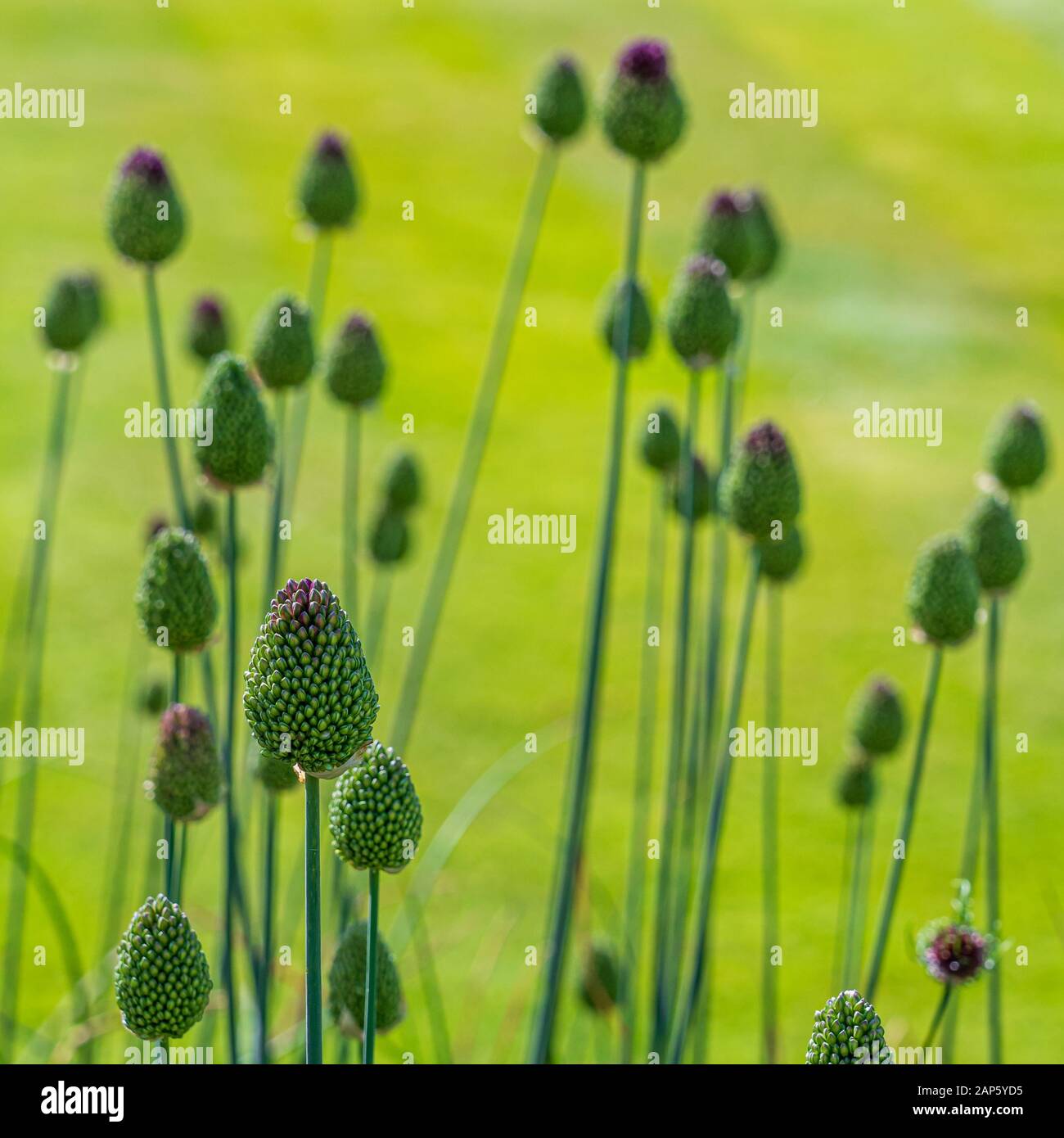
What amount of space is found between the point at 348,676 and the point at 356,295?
542 cm

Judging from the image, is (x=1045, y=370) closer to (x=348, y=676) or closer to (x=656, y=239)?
(x=656, y=239)

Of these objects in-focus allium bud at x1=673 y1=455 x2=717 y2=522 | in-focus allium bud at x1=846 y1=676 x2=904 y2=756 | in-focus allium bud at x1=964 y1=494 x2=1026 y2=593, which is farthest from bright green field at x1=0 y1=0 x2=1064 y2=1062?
in-focus allium bud at x1=673 y1=455 x2=717 y2=522

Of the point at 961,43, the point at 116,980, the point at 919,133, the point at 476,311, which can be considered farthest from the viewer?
the point at 961,43

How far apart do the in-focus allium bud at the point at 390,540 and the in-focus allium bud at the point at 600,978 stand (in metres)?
0.49

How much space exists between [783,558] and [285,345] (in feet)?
1.84

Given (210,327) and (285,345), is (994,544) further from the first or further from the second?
(210,327)

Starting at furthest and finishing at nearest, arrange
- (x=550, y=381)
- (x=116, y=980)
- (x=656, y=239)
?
(x=656, y=239) → (x=550, y=381) → (x=116, y=980)

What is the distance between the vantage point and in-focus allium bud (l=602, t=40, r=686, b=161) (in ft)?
4.94

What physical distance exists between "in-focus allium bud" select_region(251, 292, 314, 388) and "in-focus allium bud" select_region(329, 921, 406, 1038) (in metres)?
0.53

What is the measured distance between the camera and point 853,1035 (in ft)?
2.72

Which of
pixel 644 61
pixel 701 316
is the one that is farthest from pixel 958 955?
pixel 644 61

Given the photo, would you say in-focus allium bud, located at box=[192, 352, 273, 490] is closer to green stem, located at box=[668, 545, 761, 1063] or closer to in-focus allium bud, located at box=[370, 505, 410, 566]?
green stem, located at box=[668, 545, 761, 1063]

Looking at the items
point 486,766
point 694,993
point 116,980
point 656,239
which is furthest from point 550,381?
point 116,980
